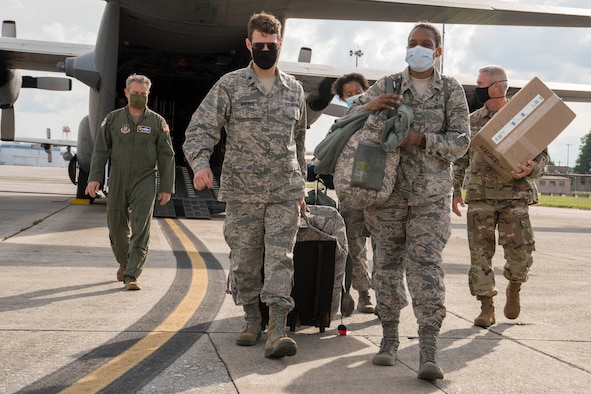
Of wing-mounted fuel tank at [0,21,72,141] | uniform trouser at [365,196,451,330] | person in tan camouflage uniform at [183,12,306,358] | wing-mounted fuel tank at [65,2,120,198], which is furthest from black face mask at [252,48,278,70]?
wing-mounted fuel tank at [0,21,72,141]

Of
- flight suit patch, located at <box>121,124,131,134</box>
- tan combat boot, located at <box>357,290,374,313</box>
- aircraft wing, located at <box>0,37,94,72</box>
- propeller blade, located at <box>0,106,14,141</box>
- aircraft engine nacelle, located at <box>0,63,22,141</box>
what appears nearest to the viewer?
tan combat boot, located at <box>357,290,374,313</box>

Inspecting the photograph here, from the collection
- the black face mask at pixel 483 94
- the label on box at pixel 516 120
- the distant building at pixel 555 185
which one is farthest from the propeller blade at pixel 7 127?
the distant building at pixel 555 185

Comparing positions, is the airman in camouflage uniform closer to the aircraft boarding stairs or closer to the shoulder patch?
the shoulder patch

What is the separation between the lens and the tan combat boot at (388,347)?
13.7 feet

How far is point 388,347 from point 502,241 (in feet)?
6.59

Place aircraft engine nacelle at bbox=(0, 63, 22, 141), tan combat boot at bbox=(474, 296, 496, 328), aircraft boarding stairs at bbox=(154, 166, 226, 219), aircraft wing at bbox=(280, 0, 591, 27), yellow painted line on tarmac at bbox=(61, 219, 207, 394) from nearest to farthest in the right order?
yellow painted line on tarmac at bbox=(61, 219, 207, 394), tan combat boot at bbox=(474, 296, 496, 328), aircraft wing at bbox=(280, 0, 591, 27), aircraft boarding stairs at bbox=(154, 166, 226, 219), aircraft engine nacelle at bbox=(0, 63, 22, 141)

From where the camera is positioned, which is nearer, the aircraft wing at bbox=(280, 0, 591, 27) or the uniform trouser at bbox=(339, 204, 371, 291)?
the uniform trouser at bbox=(339, 204, 371, 291)

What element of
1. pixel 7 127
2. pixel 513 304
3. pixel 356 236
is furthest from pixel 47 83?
pixel 513 304

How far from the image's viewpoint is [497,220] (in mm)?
5953

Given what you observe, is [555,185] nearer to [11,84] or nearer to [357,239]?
[11,84]

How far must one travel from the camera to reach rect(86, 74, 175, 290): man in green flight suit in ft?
22.2

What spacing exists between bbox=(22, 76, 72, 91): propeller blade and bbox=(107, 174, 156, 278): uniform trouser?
1490 cm

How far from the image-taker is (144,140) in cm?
686

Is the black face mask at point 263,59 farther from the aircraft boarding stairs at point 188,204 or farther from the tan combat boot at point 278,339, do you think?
the aircraft boarding stairs at point 188,204
